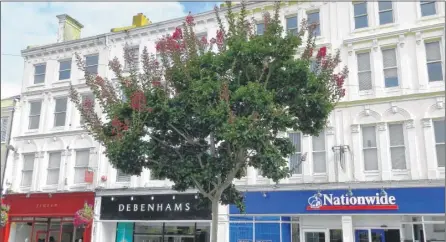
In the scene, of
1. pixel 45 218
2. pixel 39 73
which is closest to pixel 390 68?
pixel 45 218

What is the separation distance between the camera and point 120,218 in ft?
73.0

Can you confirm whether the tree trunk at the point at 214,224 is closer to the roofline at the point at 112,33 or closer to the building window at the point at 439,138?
the building window at the point at 439,138

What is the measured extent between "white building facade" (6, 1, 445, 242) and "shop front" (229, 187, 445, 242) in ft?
0.13

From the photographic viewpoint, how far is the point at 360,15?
19.9 meters

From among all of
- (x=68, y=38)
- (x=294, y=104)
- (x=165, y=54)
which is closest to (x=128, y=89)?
(x=165, y=54)

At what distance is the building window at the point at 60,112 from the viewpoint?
992 inches

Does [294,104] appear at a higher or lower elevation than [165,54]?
lower

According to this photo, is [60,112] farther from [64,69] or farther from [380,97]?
[380,97]

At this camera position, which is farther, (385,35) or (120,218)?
(120,218)

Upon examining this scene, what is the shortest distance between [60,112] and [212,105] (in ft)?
55.3

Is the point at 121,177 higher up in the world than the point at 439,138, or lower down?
lower down

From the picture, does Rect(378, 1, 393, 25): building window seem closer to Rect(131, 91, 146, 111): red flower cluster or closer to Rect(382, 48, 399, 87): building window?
Rect(382, 48, 399, 87): building window

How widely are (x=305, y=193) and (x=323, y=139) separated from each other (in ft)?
8.03

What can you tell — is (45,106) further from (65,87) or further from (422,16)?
(422,16)
